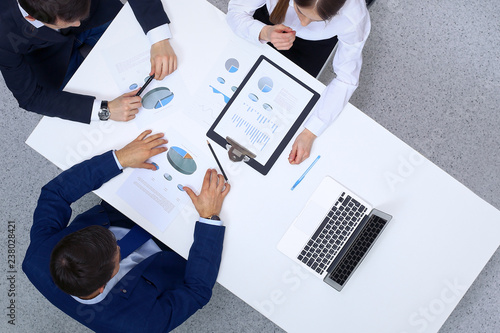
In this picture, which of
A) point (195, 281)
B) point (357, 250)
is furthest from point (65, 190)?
point (357, 250)

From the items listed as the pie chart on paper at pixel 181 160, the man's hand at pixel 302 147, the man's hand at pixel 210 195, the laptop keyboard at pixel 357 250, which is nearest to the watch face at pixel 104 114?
the pie chart on paper at pixel 181 160

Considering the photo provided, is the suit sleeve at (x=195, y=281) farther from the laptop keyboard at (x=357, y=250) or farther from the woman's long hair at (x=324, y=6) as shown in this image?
the woman's long hair at (x=324, y=6)

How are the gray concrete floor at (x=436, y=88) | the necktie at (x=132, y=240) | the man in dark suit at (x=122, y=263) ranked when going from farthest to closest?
the gray concrete floor at (x=436, y=88), the necktie at (x=132, y=240), the man in dark suit at (x=122, y=263)

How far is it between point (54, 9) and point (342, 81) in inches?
31.9

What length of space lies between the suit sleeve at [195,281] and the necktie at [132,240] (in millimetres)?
184

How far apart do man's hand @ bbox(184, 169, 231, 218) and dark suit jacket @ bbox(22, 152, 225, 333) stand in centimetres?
5

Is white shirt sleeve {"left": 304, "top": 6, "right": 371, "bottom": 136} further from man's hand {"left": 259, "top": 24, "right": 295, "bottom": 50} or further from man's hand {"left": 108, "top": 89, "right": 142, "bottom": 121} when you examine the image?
man's hand {"left": 108, "top": 89, "right": 142, "bottom": 121}

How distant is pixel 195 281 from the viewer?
3.94ft

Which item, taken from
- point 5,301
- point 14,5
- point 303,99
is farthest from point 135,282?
point 5,301

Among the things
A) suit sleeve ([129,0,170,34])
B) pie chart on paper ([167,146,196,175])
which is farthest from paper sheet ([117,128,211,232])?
suit sleeve ([129,0,170,34])

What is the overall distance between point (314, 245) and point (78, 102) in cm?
82

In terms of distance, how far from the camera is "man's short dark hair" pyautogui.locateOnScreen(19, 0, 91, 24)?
101 cm

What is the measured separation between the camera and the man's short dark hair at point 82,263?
1014 millimetres

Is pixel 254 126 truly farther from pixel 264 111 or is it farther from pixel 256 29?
pixel 256 29
